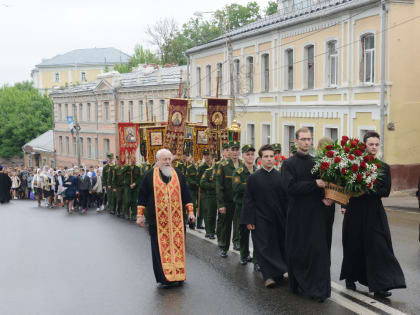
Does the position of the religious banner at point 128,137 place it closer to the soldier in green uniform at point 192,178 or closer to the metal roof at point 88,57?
the soldier in green uniform at point 192,178

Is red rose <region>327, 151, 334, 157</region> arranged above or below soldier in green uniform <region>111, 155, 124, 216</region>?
above

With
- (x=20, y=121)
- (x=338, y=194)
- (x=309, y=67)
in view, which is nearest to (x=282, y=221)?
(x=338, y=194)

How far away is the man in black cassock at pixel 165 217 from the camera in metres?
8.96

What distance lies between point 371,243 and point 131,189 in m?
11.3

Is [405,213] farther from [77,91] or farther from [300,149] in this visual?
[77,91]

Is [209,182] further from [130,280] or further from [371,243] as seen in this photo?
[371,243]

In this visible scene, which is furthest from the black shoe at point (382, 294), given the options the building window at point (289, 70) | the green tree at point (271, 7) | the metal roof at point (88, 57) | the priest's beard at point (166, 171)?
the metal roof at point (88, 57)

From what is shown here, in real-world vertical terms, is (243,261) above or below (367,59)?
below

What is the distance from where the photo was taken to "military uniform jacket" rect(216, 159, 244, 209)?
10.9m

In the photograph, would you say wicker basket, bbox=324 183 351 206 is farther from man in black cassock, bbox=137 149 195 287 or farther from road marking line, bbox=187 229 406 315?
man in black cassock, bbox=137 149 195 287

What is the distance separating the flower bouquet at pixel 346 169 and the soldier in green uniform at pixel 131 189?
11.0 meters

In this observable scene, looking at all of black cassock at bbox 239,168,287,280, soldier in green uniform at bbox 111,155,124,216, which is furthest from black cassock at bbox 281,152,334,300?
soldier in green uniform at bbox 111,155,124,216

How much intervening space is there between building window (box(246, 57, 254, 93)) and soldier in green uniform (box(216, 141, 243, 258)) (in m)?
21.3

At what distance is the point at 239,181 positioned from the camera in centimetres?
1027
